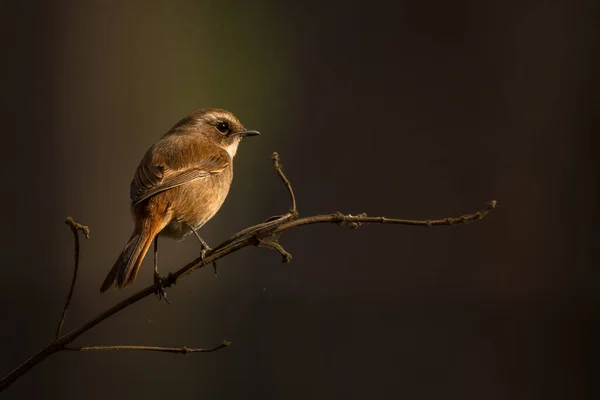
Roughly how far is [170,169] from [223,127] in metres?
0.69

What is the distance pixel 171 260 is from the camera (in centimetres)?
635

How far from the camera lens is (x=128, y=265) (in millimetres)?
1981

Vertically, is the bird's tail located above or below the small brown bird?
below

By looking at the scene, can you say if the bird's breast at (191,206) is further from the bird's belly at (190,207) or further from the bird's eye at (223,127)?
the bird's eye at (223,127)

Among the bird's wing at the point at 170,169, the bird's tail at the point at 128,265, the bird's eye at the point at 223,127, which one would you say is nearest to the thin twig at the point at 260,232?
the bird's tail at the point at 128,265

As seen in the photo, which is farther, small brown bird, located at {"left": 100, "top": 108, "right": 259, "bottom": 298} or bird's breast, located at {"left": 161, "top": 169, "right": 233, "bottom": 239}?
bird's breast, located at {"left": 161, "top": 169, "right": 233, "bottom": 239}

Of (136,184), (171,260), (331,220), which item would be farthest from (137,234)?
(171,260)

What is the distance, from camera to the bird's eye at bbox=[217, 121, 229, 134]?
3.40 meters

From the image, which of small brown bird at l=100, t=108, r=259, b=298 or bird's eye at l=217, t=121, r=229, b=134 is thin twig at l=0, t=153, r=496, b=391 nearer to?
small brown bird at l=100, t=108, r=259, b=298

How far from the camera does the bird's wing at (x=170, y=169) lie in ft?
8.38

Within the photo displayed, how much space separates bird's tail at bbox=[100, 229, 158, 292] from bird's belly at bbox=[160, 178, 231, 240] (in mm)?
342

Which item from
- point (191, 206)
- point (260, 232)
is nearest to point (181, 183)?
point (191, 206)

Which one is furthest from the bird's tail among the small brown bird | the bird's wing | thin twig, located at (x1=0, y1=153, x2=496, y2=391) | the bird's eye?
the bird's eye

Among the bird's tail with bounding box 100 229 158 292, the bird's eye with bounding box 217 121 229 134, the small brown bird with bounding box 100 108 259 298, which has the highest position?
the bird's eye with bounding box 217 121 229 134
